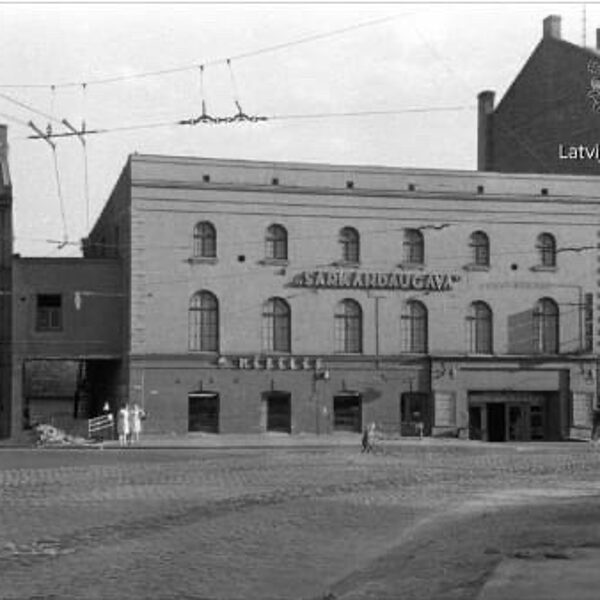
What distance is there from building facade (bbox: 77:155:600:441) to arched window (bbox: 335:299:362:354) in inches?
3.2

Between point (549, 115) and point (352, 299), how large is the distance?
17.2 metres

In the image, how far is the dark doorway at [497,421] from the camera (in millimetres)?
48219

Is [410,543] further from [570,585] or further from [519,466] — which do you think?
[519,466]

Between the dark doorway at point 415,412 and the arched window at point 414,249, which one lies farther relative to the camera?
the arched window at point 414,249

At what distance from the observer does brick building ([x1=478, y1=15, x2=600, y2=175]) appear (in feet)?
180

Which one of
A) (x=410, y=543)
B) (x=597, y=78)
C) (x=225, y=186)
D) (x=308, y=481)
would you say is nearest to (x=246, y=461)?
(x=308, y=481)

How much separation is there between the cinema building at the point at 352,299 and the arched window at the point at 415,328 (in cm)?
7

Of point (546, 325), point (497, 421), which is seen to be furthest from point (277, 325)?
point (546, 325)

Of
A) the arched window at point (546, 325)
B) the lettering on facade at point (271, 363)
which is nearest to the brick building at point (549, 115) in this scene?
the arched window at point (546, 325)

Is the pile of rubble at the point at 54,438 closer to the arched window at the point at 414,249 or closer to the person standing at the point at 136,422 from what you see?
the person standing at the point at 136,422

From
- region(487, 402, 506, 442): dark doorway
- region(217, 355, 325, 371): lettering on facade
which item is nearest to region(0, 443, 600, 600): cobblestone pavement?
region(217, 355, 325, 371): lettering on facade

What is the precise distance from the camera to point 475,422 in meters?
48.0

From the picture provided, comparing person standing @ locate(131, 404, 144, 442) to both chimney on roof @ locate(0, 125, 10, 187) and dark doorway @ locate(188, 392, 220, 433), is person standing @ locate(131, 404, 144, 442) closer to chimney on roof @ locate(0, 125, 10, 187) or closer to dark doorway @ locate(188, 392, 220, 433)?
dark doorway @ locate(188, 392, 220, 433)

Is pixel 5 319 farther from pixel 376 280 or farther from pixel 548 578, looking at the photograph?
pixel 548 578
